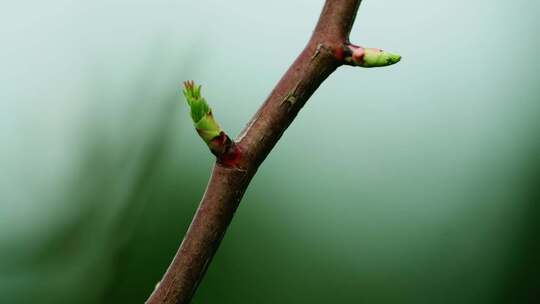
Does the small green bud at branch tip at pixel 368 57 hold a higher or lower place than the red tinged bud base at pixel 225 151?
higher

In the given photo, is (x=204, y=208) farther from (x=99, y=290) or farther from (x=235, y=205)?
(x=99, y=290)

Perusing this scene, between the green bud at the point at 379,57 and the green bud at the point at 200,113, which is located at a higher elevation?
the green bud at the point at 379,57

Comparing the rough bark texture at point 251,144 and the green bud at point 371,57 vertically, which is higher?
the green bud at point 371,57

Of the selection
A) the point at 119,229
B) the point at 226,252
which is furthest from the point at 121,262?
the point at 226,252

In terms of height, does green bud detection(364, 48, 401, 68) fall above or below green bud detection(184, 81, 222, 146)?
above

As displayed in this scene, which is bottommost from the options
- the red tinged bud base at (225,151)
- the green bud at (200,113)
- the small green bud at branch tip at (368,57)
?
the red tinged bud base at (225,151)

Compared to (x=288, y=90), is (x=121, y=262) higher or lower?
lower

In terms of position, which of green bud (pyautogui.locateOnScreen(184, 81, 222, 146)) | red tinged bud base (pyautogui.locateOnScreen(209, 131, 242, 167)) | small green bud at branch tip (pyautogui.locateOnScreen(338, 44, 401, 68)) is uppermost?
small green bud at branch tip (pyautogui.locateOnScreen(338, 44, 401, 68))

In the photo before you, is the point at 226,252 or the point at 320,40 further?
the point at 226,252
